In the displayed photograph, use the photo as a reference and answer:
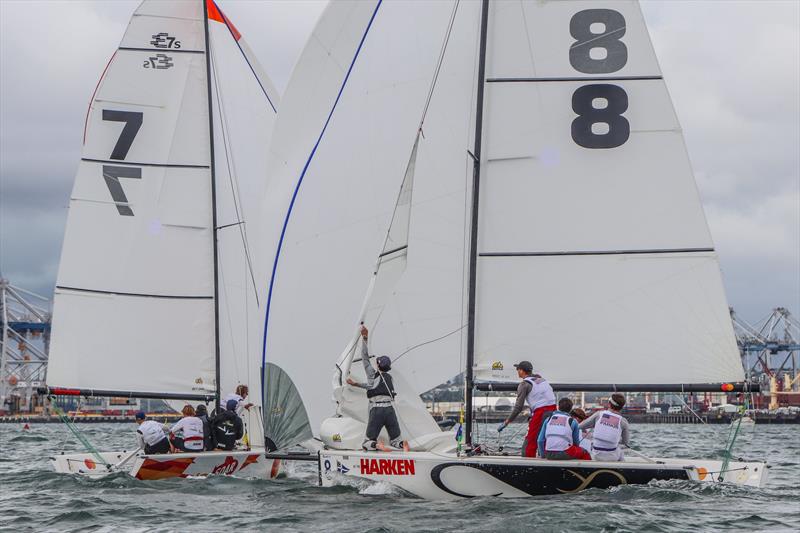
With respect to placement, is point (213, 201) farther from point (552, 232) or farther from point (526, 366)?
point (526, 366)

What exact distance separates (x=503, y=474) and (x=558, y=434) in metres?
0.68

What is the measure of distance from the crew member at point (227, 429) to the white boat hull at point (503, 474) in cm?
435

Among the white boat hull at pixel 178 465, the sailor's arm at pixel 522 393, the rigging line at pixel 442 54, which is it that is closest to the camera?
the sailor's arm at pixel 522 393

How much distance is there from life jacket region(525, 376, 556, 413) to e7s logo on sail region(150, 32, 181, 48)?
8848 mm

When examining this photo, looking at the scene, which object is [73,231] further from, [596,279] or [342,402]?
[596,279]

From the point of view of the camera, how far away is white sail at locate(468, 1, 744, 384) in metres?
11.9

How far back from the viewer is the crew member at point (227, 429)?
1492 cm

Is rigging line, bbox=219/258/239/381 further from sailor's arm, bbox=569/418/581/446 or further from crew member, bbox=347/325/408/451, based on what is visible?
sailor's arm, bbox=569/418/581/446

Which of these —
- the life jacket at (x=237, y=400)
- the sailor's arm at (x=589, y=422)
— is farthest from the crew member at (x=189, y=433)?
the sailor's arm at (x=589, y=422)

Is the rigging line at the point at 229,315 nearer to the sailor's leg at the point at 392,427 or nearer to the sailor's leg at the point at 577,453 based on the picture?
the sailor's leg at the point at 392,427

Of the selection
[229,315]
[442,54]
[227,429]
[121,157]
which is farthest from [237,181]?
[442,54]

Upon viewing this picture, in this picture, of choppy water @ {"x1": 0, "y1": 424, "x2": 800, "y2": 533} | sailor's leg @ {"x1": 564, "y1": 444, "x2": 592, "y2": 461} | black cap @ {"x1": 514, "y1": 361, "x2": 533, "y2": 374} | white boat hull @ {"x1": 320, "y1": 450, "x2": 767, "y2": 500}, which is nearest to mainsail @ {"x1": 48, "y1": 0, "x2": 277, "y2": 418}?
choppy water @ {"x1": 0, "y1": 424, "x2": 800, "y2": 533}

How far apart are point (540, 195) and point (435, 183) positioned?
3.92ft

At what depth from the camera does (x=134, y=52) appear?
16.9 metres
